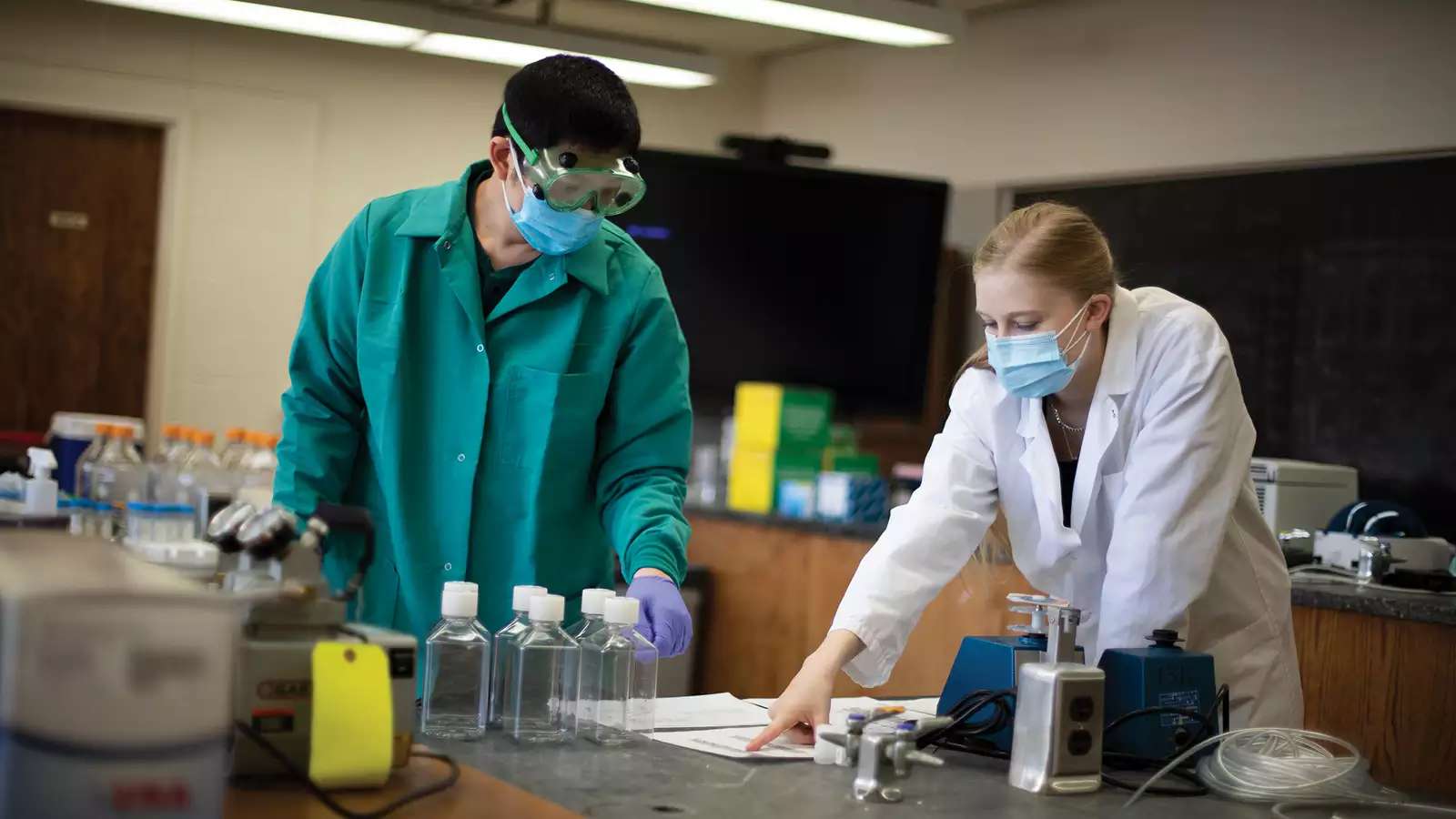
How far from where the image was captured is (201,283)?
5.87m

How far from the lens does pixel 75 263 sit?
579cm

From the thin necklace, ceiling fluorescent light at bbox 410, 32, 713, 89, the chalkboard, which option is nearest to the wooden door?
ceiling fluorescent light at bbox 410, 32, 713, 89

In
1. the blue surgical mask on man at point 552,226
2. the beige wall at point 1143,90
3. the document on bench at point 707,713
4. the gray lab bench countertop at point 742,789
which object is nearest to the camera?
the gray lab bench countertop at point 742,789

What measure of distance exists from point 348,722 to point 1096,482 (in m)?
1.15

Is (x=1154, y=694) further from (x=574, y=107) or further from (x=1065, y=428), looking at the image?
(x=574, y=107)

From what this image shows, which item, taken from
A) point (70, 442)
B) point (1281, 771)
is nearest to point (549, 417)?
point (1281, 771)

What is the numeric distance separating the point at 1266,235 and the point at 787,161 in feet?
6.07

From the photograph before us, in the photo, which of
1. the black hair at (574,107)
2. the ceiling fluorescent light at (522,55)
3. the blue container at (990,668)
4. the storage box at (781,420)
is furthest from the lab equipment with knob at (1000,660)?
the ceiling fluorescent light at (522,55)

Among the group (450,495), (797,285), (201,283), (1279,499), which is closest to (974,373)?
(450,495)

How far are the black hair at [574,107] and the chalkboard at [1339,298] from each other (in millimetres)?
3116

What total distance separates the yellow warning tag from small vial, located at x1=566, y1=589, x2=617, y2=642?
14.6 inches

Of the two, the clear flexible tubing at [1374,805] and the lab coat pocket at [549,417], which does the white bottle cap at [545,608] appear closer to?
the lab coat pocket at [549,417]

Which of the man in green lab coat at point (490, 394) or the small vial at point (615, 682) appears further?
the man in green lab coat at point (490, 394)

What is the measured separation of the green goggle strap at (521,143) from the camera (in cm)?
198
